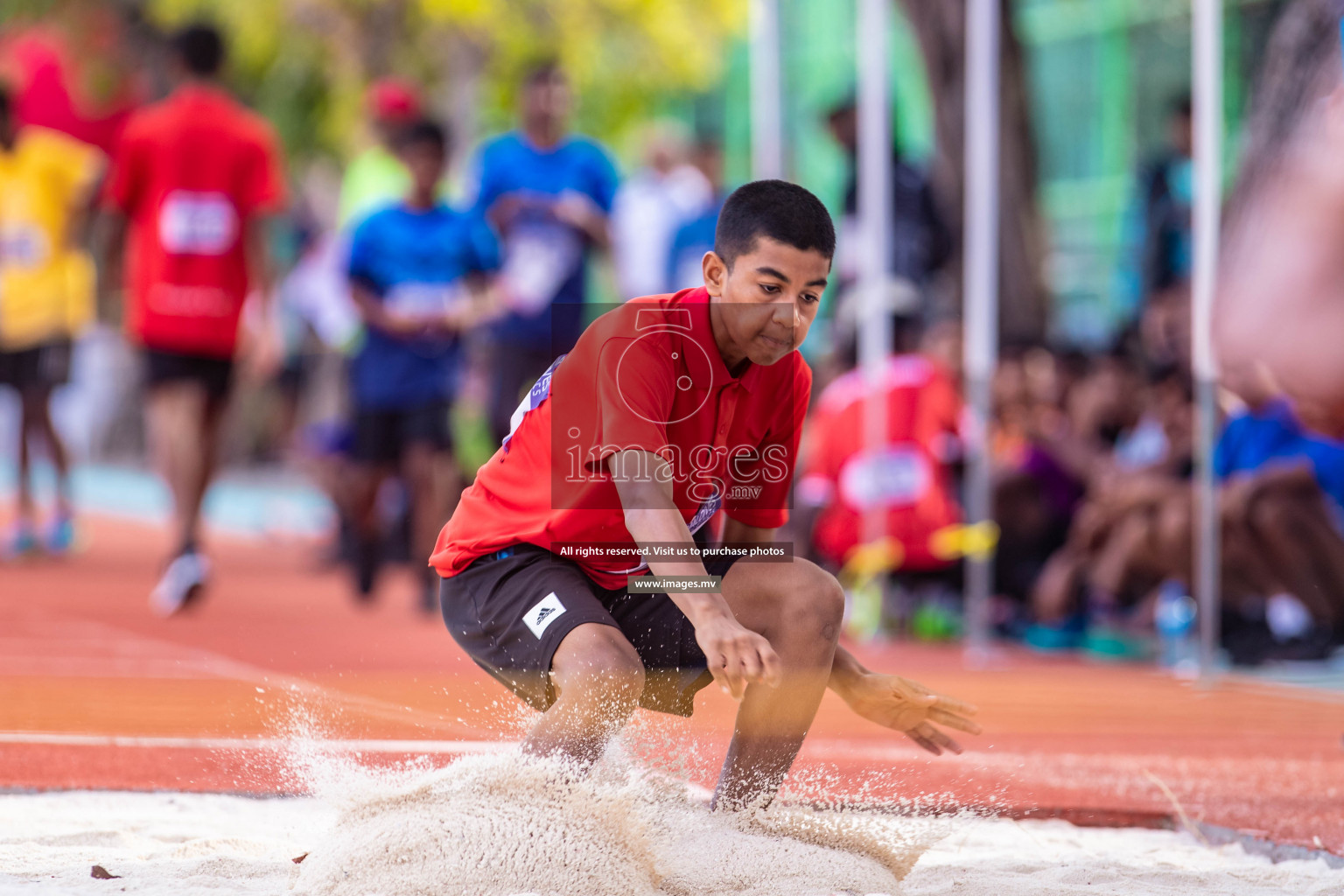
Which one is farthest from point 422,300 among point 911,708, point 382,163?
point 911,708

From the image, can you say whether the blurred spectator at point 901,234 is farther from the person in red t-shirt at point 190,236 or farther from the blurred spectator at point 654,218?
the person in red t-shirt at point 190,236

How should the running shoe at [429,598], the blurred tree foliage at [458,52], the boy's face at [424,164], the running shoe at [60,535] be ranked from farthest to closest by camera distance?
1. the blurred tree foliage at [458,52]
2. the running shoe at [60,535]
3. the boy's face at [424,164]
4. the running shoe at [429,598]

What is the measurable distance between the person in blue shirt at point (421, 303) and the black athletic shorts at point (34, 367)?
2.54 metres

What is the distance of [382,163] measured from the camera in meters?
9.99

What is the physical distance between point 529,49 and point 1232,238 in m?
14.0

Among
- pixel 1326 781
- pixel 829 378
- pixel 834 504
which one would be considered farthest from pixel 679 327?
pixel 829 378

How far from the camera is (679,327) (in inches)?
127

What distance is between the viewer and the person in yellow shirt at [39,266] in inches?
375

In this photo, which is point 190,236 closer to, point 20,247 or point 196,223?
point 196,223

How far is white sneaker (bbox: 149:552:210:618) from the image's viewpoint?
24.5 ft

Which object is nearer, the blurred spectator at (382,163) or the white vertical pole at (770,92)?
the white vertical pole at (770,92)

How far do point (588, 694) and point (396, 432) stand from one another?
18.2 ft

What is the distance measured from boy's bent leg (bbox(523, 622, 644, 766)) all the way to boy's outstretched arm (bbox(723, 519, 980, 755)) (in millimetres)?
492

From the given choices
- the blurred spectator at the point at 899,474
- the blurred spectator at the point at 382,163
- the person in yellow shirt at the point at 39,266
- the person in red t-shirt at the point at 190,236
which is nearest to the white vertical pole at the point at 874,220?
the blurred spectator at the point at 899,474
